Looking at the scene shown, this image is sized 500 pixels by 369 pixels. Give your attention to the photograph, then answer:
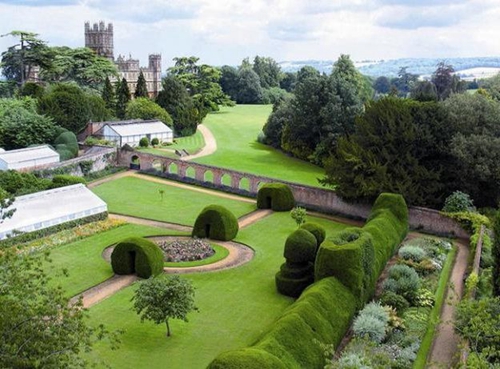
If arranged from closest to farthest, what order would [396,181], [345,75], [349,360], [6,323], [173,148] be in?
[6,323] < [349,360] < [396,181] < [173,148] < [345,75]

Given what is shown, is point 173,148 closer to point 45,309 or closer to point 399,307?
point 399,307

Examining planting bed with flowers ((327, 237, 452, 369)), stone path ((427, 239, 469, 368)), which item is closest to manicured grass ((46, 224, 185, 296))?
planting bed with flowers ((327, 237, 452, 369))

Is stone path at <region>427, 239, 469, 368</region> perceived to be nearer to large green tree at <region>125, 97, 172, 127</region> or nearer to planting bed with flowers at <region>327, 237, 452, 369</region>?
planting bed with flowers at <region>327, 237, 452, 369</region>

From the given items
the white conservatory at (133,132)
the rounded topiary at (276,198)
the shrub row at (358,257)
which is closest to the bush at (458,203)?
the shrub row at (358,257)

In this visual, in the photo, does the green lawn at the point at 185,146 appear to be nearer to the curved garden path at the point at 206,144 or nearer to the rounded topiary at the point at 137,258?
the curved garden path at the point at 206,144

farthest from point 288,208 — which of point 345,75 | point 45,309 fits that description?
point 345,75

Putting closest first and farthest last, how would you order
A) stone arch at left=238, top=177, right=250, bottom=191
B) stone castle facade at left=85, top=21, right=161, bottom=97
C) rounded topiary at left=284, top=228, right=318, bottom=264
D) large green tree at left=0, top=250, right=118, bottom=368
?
1. large green tree at left=0, top=250, right=118, bottom=368
2. rounded topiary at left=284, top=228, right=318, bottom=264
3. stone arch at left=238, top=177, right=250, bottom=191
4. stone castle facade at left=85, top=21, right=161, bottom=97
